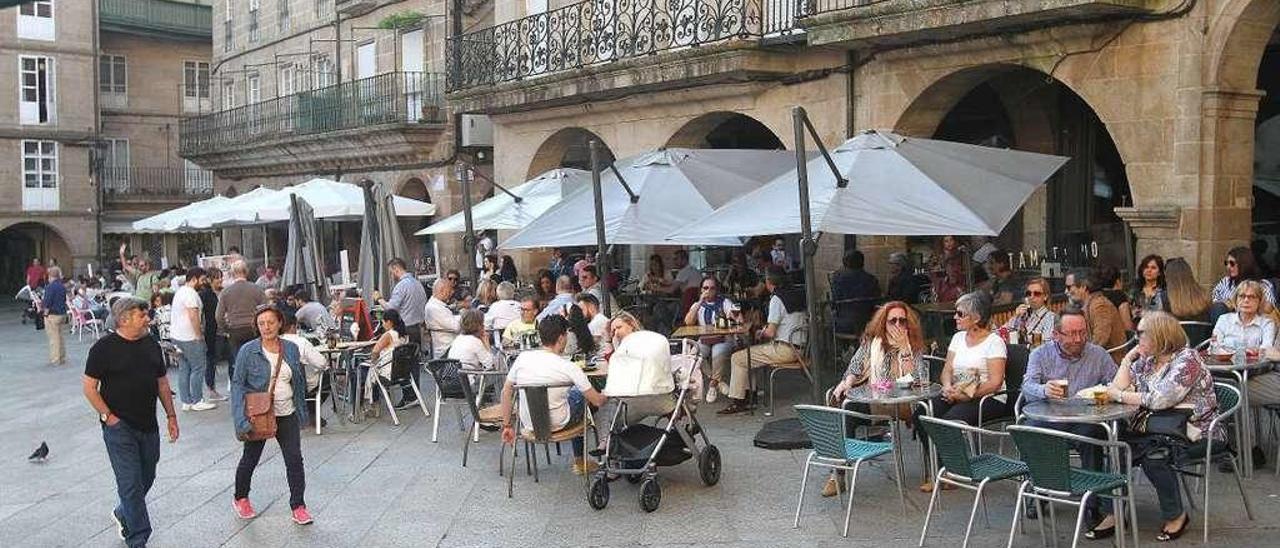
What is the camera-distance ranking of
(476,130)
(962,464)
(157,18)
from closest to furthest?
(962,464) → (476,130) → (157,18)

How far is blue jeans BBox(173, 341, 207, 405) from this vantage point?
13.8 meters

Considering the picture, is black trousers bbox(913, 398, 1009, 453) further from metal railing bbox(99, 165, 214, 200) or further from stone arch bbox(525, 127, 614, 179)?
metal railing bbox(99, 165, 214, 200)

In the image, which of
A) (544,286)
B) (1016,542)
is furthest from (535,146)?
(1016,542)

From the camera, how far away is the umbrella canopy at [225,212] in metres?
23.2

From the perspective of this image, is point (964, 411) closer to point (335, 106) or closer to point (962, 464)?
point (962, 464)

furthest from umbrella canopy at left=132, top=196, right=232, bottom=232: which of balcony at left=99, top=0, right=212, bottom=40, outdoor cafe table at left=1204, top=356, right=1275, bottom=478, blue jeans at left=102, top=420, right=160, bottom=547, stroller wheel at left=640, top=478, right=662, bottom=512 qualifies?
outdoor cafe table at left=1204, top=356, right=1275, bottom=478

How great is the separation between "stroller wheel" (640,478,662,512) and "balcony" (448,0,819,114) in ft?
26.0

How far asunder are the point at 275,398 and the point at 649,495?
2534mm

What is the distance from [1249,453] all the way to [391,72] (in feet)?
67.2

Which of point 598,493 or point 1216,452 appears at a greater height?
point 1216,452

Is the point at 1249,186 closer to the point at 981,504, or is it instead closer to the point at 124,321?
the point at 981,504

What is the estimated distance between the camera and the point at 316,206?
21828mm

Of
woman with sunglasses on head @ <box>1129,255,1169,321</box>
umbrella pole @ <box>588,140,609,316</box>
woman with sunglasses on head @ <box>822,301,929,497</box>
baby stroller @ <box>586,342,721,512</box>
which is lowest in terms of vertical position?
baby stroller @ <box>586,342,721,512</box>

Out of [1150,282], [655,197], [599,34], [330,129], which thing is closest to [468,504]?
[655,197]
